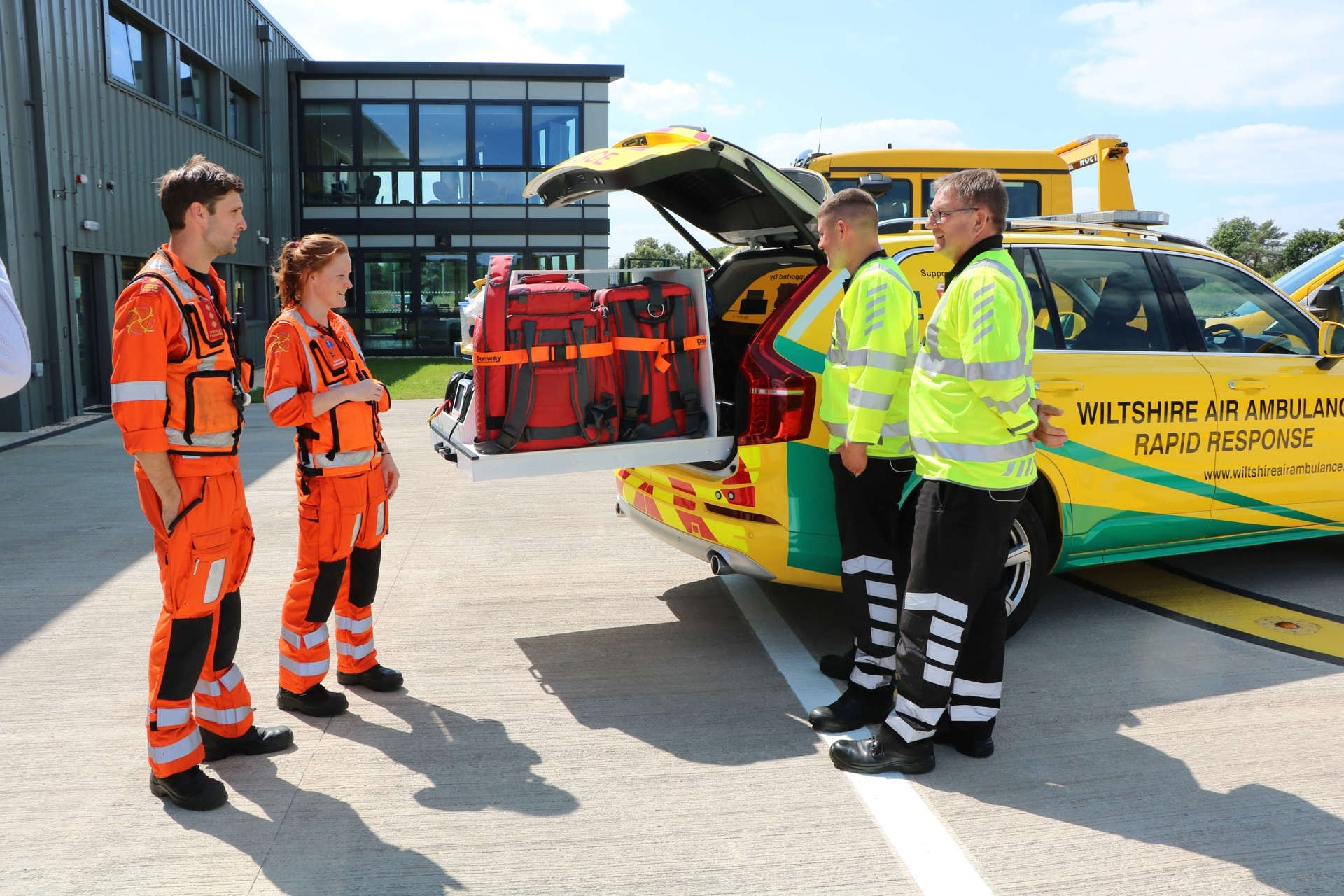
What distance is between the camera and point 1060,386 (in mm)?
4473

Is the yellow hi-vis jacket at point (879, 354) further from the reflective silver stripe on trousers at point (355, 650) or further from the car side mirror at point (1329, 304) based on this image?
the car side mirror at point (1329, 304)

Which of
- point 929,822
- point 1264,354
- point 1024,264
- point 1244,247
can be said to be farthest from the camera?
point 1244,247

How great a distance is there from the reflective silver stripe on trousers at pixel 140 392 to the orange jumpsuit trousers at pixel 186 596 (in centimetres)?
26

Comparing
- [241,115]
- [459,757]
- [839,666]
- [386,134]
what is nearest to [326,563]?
[459,757]

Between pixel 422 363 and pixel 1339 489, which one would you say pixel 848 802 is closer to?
pixel 1339 489

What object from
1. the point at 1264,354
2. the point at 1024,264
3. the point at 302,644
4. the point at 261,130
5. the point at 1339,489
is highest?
the point at 261,130

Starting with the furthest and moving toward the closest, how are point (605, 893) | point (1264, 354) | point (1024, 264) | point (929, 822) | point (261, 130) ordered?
1. point (261, 130)
2. point (1264, 354)
3. point (1024, 264)
4. point (929, 822)
5. point (605, 893)

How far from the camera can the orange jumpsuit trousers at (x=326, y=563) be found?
381cm

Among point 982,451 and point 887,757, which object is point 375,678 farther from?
point 982,451

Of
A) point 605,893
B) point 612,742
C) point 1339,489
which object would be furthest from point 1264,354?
point 605,893

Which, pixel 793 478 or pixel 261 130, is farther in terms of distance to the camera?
pixel 261 130

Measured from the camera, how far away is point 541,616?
519cm

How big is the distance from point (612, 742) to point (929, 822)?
1183mm

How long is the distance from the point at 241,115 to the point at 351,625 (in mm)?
20114
